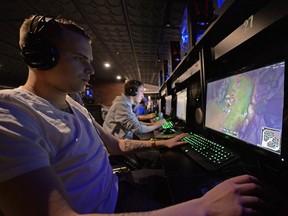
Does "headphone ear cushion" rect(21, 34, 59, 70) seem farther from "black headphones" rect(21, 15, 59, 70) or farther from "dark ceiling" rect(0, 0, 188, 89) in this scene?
"dark ceiling" rect(0, 0, 188, 89)

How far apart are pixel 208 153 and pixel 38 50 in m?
0.91

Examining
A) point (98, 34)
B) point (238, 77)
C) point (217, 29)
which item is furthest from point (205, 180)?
point (98, 34)

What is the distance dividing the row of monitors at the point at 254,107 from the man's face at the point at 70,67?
0.78m

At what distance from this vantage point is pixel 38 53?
681mm

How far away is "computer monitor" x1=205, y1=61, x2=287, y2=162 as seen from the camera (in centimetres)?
53

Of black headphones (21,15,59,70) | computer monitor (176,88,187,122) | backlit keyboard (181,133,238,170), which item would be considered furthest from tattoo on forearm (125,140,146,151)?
computer monitor (176,88,187,122)

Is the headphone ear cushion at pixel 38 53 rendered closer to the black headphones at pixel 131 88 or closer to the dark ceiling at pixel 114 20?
the black headphones at pixel 131 88

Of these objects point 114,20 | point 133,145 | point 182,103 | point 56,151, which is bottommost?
point 133,145

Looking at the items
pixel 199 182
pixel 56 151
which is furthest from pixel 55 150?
pixel 199 182

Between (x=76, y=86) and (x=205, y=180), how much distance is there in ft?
2.32

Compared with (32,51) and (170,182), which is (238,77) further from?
(32,51)

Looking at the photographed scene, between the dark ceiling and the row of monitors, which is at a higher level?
the dark ceiling

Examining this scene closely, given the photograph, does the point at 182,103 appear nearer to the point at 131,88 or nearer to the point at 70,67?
the point at 131,88

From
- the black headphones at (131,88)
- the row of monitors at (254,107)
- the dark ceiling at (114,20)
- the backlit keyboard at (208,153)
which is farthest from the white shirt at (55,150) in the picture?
the dark ceiling at (114,20)
